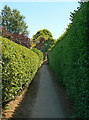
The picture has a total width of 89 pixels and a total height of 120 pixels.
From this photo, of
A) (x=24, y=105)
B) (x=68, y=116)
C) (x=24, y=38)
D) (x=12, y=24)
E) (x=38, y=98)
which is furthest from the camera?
(x=12, y=24)

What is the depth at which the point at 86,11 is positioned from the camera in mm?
3145

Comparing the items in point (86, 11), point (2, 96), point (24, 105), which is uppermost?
point (86, 11)

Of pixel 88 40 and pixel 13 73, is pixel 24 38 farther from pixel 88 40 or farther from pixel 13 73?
pixel 88 40

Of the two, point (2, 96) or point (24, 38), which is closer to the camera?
point (2, 96)

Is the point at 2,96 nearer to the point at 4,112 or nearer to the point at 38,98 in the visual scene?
the point at 4,112

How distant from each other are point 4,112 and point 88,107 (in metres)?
3.13

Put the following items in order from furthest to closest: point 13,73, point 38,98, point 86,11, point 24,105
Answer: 1. point 38,98
2. point 24,105
3. point 13,73
4. point 86,11

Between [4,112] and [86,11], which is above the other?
[86,11]

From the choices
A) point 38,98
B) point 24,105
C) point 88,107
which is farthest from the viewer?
point 38,98

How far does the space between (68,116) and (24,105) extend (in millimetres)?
2089

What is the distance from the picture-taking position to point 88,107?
9.66ft

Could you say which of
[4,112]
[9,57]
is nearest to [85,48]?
[9,57]

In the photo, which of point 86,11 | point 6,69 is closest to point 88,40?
point 86,11

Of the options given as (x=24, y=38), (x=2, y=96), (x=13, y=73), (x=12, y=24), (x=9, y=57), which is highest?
(x=12, y=24)
